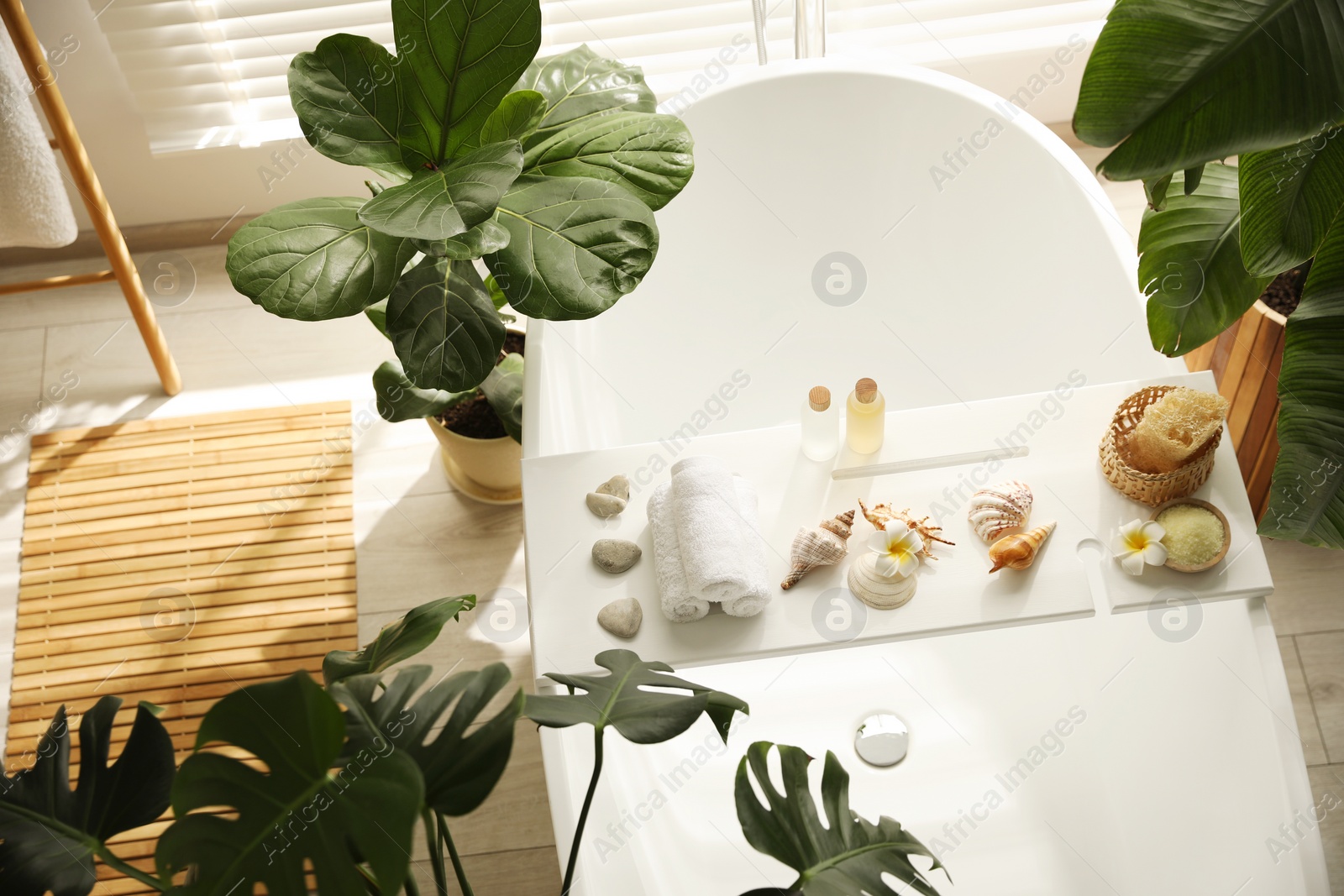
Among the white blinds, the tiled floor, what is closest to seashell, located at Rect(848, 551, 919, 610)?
the tiled floor

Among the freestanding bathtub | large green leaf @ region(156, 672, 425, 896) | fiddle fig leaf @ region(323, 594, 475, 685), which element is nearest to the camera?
large green leaf @ region(156, 672, 425, 896)

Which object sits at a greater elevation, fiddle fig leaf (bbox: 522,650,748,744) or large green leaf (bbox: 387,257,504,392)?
large green leaf (bbox: 387,257,504,392)

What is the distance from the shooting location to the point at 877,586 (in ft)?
3.86

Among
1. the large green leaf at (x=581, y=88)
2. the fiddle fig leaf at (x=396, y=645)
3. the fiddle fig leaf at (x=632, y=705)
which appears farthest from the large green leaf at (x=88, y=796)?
the large green leaf at (x=581, y=88)

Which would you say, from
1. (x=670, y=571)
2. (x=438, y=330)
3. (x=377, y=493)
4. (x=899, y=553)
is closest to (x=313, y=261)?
(x=438, y=330)

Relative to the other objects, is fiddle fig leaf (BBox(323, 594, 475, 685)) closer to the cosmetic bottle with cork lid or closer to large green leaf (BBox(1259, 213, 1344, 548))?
the cosmetic bottle with cork lid

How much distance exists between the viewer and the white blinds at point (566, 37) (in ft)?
7.30

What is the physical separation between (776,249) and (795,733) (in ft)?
3.23

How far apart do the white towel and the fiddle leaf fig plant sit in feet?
3.17

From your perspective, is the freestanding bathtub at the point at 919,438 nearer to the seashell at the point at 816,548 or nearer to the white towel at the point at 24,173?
the seashell at the point at 816,548

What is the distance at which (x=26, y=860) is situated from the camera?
798mm

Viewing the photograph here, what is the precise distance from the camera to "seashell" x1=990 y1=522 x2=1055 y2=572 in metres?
1.18

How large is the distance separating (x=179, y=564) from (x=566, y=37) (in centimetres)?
148

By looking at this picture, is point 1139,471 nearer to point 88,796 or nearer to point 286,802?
point 286,802
